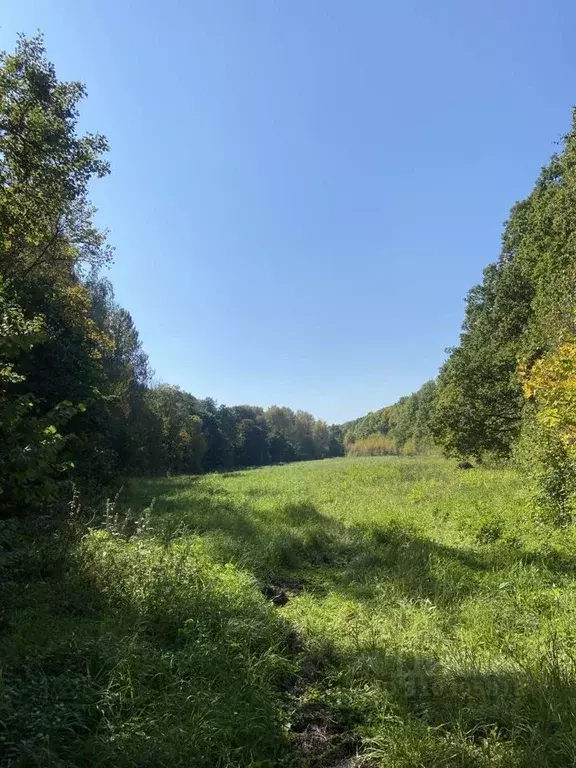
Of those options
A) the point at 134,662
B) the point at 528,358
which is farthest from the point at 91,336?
the point at 528,358

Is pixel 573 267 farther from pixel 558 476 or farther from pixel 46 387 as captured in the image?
pixel 46 387

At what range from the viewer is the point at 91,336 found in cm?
1588

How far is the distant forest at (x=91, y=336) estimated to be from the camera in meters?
4.64

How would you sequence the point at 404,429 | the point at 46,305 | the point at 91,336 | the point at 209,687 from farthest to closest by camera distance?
1. the point at 404,429
2. the point at 91,336
3. the point at 46,305
4. the point at 209,687

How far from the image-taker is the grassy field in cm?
302

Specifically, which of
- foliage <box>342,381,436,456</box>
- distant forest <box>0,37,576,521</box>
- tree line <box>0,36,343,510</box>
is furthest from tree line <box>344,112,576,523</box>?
foliage <box>342,381,436,456</box>

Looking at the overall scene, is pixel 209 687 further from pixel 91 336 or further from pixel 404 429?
pixel 404 429

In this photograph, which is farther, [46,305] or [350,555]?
[46,305]

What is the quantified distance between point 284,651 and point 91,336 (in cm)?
1405

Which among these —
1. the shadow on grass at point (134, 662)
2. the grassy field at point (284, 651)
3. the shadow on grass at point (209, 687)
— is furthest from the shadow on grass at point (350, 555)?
the shadow on grass at point (134, 662)

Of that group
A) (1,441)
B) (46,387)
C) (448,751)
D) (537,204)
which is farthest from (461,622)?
(537,204)

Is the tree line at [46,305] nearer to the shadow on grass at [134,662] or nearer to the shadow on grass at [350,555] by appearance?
the shadow on grass at [134,662]

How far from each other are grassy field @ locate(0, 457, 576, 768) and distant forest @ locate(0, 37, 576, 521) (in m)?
1.39

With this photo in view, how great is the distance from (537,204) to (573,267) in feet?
30.1
